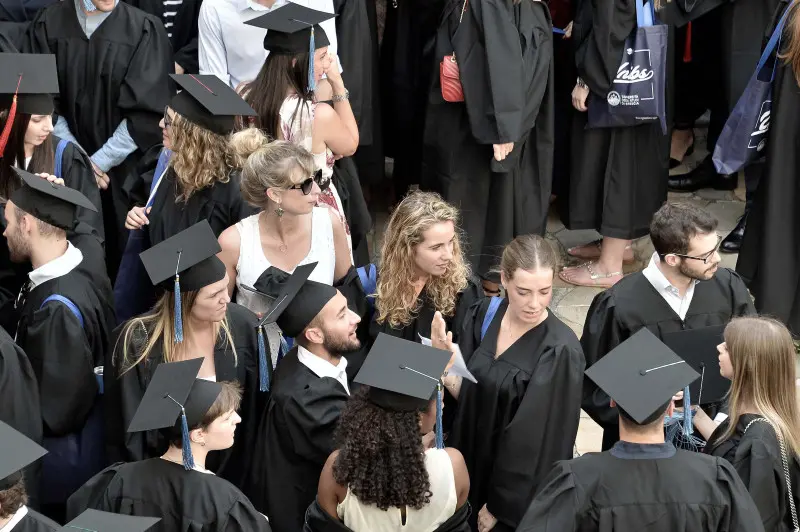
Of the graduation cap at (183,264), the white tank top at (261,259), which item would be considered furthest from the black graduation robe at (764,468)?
the graduation cap at (183,264)

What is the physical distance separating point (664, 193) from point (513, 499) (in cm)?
327

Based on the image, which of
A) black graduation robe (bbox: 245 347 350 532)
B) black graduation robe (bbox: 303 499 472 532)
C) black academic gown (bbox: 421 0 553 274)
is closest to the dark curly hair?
black graduation robe (bbox: 303 499 472 532)

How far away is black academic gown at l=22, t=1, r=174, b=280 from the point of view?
6531mm

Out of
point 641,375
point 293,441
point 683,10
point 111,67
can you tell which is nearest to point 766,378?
point 641,375

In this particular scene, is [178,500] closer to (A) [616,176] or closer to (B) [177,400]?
(B) [177,400]

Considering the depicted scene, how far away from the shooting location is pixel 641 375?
4.11 m

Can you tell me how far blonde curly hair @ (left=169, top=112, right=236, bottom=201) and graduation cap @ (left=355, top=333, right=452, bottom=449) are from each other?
137 centimetres

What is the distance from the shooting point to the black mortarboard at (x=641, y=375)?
3.95 metres

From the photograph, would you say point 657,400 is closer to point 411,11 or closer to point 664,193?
point 664,193

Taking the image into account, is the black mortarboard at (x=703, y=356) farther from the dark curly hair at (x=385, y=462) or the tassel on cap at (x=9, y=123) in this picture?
the tassel on cap at (x=9, y=123)

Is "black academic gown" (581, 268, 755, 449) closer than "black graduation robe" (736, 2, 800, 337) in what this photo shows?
Yes

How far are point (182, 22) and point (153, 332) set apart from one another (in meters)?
3.04

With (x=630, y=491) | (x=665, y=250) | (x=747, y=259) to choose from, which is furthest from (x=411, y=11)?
(x=630, y=491)

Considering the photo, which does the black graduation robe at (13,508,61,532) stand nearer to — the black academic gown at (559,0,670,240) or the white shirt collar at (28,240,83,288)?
the white shirt collar at (28,240,83,288)
